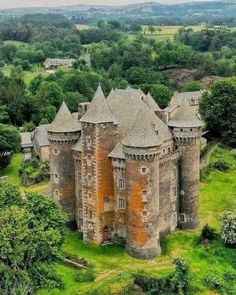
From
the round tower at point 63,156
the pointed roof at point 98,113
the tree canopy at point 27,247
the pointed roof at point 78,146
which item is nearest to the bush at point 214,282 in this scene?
the tree canopy at point 27,247

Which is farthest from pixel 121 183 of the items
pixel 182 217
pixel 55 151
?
pixel 182 217

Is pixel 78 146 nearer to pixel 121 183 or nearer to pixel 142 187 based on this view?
pixel 121 183

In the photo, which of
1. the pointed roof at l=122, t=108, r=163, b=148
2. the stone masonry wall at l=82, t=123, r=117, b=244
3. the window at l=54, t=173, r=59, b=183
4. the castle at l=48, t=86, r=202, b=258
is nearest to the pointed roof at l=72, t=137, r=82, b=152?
the castle at l=48, t=86, r=202, b=258

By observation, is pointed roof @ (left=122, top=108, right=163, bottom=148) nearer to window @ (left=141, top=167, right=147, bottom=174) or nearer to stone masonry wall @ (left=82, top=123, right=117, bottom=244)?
window @ (left=141, top=167, right=147, bottom=174)

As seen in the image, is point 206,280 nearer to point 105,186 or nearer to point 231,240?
point 231,240

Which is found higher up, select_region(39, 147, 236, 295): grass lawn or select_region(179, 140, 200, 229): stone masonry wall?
select_region(179, 140, 200, 229): stone masonry wall

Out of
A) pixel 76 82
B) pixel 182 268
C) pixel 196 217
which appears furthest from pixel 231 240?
pixel 76 82
